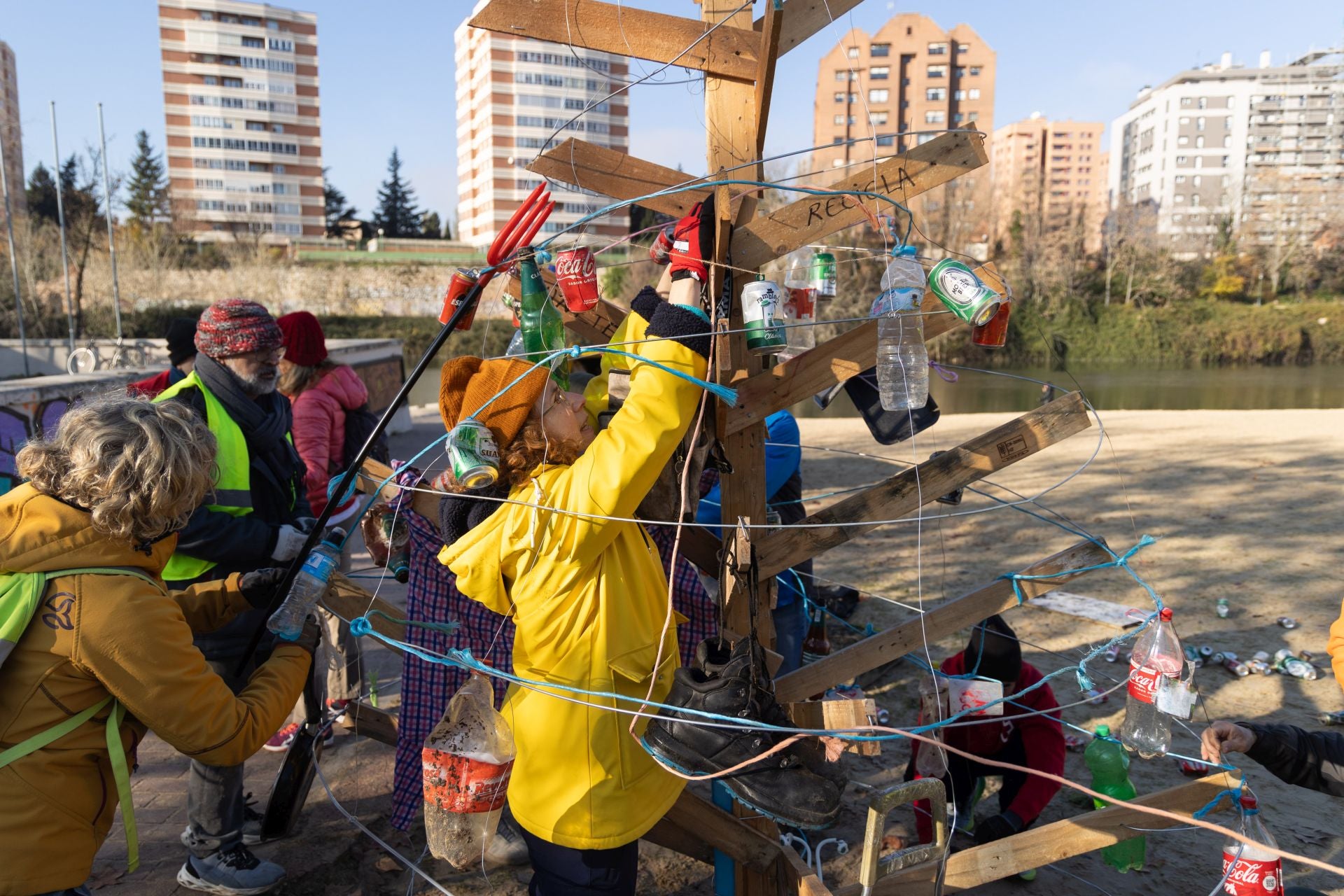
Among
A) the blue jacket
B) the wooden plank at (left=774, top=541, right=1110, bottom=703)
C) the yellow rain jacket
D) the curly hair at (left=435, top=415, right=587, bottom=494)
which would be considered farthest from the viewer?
the blue jacket

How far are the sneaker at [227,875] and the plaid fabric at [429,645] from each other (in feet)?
2.48

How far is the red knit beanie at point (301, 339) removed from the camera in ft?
13.2

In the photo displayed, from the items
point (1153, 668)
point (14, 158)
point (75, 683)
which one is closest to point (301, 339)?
point (75, 683)

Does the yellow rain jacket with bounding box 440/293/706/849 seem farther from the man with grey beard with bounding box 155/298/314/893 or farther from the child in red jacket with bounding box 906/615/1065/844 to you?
the child in red jacket with bounding box 906/615/1065/844

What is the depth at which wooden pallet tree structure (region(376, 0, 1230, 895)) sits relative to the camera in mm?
2285

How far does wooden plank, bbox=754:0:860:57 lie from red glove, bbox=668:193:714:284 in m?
0.56

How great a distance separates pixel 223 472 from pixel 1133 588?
19.7ft

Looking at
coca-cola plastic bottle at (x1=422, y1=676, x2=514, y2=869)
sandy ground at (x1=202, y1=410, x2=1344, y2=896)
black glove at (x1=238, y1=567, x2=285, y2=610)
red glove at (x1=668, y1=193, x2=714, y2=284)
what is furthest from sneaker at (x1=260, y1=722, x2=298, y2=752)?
red glove at (x1=668, y1=193, x2=714, y2=284)

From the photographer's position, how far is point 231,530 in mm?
2791

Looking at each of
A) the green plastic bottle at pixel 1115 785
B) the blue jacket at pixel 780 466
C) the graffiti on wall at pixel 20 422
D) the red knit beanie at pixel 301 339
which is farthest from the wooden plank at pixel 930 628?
the graffiti on wall at pixel 20 422

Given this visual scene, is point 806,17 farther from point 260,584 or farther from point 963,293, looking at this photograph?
point 260,584

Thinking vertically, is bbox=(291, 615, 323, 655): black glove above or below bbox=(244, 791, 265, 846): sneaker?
above

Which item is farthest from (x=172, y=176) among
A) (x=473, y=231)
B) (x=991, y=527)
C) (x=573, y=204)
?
(x=991, y=527)

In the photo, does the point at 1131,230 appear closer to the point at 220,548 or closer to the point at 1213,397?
the point at 1213,397
